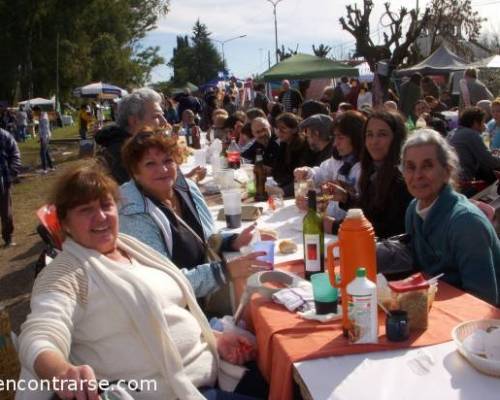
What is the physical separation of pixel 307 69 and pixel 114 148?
9.75 metres

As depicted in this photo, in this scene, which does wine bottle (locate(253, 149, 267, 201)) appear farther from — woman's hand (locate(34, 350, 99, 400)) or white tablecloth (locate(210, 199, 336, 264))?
woman's hand (locate(34, 350, 99, 400))

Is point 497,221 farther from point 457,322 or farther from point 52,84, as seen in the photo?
point 52,84

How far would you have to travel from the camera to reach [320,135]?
486 centimetres

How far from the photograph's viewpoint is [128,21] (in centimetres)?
4016

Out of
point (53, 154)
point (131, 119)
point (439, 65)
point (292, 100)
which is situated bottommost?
point (53, 154)

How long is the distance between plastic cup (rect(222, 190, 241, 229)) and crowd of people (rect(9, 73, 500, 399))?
348 millimetres

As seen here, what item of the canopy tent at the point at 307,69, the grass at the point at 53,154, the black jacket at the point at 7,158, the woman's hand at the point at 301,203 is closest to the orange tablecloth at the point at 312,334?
the woman's hand at the point at 301,203

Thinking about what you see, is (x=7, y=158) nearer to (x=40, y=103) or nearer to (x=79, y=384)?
(x=79, y=384)

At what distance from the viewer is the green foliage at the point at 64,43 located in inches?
1248

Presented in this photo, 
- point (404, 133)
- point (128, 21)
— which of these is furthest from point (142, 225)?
point (128, 21)

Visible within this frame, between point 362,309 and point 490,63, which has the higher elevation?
point 490,63

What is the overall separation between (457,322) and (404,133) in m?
1.67

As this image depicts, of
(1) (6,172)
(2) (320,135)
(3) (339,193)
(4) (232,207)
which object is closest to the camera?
(3) (339,193)

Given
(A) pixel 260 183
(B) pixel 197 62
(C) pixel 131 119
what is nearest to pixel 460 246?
(A) pixel 260 183
